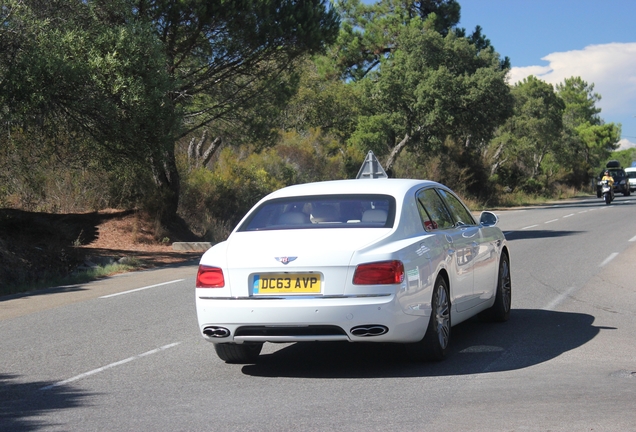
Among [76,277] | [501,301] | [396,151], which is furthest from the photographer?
[396,151]

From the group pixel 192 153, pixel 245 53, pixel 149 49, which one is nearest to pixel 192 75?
pixel 245 53

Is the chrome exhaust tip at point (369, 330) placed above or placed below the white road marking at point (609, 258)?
above

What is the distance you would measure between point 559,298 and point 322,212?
5.11 meters

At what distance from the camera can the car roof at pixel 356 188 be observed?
766 cm

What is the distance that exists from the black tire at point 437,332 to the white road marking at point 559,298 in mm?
3536

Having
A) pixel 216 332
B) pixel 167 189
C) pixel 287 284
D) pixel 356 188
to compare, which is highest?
pixel 167 189

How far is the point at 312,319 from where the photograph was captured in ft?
21.4

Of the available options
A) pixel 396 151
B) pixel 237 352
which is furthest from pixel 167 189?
pixel 396 151

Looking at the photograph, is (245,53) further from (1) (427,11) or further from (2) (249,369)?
(1) (427,11)

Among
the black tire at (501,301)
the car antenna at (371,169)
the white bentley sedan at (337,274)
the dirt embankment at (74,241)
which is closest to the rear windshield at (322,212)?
the white bentley sedan at (337,274)

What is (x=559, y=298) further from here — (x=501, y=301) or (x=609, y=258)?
(x=609, y=258)

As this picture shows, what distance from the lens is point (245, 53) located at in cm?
2488

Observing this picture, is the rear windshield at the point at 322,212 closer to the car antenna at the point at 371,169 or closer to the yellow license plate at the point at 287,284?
the yellow license plate at the point at 287,284

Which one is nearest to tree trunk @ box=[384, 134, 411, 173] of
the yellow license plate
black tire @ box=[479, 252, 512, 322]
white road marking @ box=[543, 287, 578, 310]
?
white road marking @ box=[543, 287, 578, 310]
